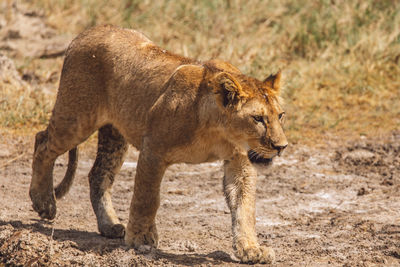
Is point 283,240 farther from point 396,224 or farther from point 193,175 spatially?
point 193,175

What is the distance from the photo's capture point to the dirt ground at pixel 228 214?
201 inches

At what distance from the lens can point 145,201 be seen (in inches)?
197

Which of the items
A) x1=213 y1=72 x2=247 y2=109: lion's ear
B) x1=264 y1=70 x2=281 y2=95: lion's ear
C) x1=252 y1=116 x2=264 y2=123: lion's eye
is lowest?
x1=252 y1=116 x2=264 y2=123: lion's eye

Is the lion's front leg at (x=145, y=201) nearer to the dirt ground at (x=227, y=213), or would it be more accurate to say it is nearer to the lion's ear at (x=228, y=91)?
the dirt ground at (x=227, y=213)

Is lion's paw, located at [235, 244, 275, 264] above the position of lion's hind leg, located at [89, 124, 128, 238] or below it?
below

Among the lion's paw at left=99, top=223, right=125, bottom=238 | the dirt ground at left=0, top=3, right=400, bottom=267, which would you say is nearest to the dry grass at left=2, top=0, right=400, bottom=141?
the dirt ground at left=0, top=3, right=400, bottom=267

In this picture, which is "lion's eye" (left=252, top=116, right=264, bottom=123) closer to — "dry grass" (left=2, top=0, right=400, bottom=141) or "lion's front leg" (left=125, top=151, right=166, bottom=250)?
"lion's front leg" (left=125, top=151, right=166, bottom=250)

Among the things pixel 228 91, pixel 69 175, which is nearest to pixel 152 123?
pixel 228 91

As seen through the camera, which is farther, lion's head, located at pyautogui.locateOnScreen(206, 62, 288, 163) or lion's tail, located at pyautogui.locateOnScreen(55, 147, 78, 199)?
lion's tail, located at pyautogui.locateOnScreen(55, 147, 78, 199)

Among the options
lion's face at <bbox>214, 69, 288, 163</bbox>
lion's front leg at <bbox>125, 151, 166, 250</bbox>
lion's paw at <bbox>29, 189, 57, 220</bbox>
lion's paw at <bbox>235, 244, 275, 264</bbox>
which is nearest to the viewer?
lion's face at <bbox>214, 69, 288, 163</bbox>

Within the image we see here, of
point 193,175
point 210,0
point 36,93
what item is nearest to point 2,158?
point 36,93

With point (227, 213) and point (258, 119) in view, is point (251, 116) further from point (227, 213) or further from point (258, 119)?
point (227, 213)

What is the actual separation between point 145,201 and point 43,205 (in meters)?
1.41

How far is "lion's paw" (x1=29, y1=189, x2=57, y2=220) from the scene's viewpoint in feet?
19.9
